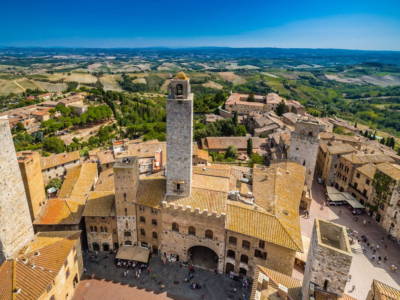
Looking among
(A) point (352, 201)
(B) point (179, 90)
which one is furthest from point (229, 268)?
(A) point (352, 201)

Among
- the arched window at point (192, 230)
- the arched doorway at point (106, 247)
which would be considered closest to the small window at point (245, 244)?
the arched window at point (192, 230)

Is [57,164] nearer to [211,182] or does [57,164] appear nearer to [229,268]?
[211,182]

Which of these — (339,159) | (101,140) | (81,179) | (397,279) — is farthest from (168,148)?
(101,140)

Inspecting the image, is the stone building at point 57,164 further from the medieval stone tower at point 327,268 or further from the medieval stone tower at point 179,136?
the medieval stone tower at point 327,268

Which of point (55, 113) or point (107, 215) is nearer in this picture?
point (107, 215)

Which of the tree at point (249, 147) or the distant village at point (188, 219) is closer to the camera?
the distant village at point (188, 219)

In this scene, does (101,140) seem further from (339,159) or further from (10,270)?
(339,159)

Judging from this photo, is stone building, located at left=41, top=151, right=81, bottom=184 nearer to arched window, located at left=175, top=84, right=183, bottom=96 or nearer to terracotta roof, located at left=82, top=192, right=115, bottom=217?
terracotta roof, located at left=82, top=192, right=115, bottom=217
